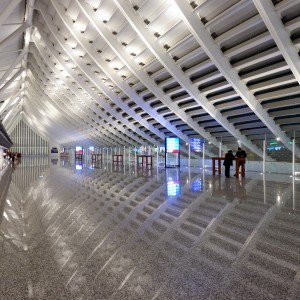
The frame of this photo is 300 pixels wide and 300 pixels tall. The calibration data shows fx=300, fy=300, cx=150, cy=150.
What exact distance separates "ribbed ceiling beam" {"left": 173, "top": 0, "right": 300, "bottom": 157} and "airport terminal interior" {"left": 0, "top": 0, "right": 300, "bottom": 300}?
5cm

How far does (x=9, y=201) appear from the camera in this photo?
7.07 meters

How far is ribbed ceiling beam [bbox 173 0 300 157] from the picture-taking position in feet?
33.9

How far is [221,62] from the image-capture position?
11.7m

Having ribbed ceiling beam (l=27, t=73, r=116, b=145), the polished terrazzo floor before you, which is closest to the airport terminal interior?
the polished terrazzo floor

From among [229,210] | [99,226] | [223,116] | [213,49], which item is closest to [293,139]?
[223,116]

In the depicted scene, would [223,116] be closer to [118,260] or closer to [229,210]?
[229,210]

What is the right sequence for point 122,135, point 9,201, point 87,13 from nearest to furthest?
point 9,201, point 87,13, point 122,135

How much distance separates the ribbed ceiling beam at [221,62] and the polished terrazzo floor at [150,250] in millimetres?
6688

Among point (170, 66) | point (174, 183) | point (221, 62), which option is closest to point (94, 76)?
point (170, 66)

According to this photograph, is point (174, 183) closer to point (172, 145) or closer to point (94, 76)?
Result: point (172, 145)

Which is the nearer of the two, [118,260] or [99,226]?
[118,260]

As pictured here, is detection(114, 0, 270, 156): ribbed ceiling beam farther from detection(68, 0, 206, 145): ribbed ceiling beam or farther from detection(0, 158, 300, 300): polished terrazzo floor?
detection(0, 158, 300, 300): polished terrazzo floor

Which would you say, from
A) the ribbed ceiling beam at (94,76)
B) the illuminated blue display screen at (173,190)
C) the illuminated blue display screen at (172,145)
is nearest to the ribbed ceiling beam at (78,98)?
the ribbed ceiling beam at (94,76)

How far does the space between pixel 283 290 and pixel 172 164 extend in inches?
804
